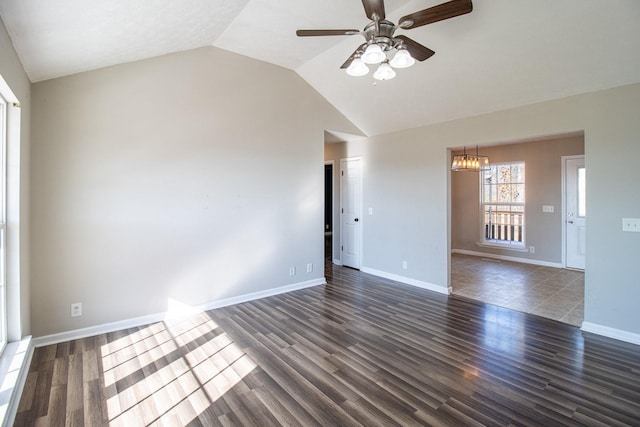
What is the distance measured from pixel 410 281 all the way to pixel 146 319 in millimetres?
3683

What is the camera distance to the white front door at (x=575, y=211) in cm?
587

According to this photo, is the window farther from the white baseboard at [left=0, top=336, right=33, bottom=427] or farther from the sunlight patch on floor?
the white baseboard at [left=0, top=336, right=33, bottom=427]

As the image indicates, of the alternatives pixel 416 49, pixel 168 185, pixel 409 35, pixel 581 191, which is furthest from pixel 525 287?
pixel 168 185

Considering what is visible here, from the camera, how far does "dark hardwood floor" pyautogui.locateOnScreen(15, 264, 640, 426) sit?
2062mm

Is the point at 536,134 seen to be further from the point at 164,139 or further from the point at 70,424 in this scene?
the point at 70,424

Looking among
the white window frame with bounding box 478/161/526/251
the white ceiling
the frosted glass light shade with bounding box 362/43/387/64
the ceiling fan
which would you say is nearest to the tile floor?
the white window frame with bounding box 478/161/526/251

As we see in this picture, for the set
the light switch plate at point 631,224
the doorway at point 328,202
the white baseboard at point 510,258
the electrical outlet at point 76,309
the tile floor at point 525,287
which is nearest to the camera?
the light switch plate at point 631,224

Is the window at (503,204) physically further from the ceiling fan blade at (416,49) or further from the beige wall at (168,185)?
the ceiling fan blade at (416,49)

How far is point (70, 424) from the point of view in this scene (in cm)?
197

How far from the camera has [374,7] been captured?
2076mm

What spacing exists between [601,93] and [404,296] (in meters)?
3.14

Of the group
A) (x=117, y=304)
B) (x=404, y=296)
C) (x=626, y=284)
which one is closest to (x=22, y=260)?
(x=117, y=304)

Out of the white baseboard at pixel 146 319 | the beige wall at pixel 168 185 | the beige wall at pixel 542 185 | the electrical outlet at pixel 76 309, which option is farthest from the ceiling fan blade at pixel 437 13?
the beige wall at pixel 542 185

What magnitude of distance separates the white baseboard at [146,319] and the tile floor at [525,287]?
106 inches
